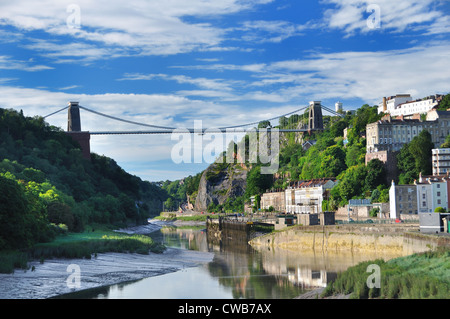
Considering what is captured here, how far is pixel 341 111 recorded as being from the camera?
147 m

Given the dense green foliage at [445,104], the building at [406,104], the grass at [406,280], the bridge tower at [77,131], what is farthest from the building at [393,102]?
the grass at [406,280]

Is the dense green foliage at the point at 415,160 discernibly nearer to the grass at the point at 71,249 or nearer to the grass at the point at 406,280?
the grass at the point at 71,249

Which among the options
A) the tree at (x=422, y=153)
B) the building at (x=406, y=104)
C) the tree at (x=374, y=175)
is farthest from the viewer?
the building at (x=406, y=104)

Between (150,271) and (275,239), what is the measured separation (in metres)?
19.4

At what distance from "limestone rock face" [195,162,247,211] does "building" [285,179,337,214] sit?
138 ft

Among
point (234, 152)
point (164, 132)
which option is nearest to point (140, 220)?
point (164, 132)

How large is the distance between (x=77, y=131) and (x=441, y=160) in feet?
223

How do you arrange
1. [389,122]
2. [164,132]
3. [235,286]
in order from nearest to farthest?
[235,286]
[389,122]
[164,132]

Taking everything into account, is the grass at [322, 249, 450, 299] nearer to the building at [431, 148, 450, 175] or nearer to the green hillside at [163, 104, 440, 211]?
the green hillside at [163, 104, 440, 211]

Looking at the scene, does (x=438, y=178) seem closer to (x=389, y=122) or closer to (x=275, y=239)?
(x=275, y=239)

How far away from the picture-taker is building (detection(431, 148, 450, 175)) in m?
69.1

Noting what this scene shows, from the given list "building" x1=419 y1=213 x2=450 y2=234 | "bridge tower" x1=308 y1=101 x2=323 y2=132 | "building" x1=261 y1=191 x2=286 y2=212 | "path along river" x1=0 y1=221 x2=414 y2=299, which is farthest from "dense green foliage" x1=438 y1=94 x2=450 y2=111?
"building" x1=419 y1=213 x2=450 y2=234

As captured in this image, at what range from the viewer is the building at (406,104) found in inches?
4171

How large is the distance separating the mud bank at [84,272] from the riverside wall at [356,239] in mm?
9061
